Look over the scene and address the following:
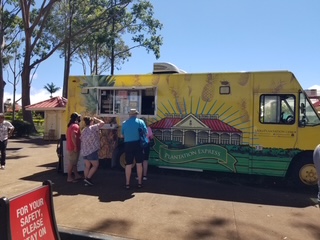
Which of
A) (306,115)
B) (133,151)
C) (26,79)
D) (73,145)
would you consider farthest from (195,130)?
(26,79)

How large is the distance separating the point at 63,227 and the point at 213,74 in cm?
496

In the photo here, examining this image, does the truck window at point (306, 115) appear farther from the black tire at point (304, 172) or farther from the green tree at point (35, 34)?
the green tree at point (35, 34)

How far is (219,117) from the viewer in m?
8.18

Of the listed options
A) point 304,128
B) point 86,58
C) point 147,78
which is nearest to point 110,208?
point 147,78

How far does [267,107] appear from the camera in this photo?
784 centimetres

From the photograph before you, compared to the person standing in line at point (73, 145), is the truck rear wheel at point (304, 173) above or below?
below

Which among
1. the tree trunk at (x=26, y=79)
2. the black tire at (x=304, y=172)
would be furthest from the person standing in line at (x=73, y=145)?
the tree trunk at (x=26, y=79)

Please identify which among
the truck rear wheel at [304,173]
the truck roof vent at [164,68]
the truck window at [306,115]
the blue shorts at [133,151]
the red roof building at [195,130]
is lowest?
the truck rear wheel at [304,173]

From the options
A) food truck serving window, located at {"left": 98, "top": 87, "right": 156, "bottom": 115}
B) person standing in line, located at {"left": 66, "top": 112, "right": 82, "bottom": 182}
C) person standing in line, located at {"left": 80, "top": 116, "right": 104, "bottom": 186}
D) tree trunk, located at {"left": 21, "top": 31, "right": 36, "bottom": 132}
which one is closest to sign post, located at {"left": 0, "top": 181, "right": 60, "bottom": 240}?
person standing in line, located at {"left": 80, "top": 116, "right": 104, "bottom": 186}

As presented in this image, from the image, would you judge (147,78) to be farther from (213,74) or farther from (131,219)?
(131,219)

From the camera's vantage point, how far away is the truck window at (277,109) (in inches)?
302

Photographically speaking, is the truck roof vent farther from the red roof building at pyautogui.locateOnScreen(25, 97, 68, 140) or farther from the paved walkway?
the red roof building at pyautogui.locateOnScreen(25, 97, 68, 140)

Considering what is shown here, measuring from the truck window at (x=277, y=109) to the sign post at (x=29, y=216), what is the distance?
544cm

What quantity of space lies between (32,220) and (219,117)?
5448 mm
